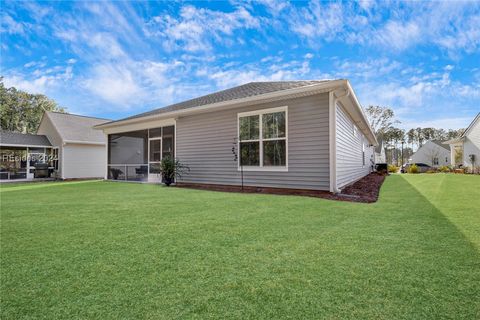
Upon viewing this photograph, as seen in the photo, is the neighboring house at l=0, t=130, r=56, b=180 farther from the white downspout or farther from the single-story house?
the white downspout

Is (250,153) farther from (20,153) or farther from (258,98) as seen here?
(20,153)

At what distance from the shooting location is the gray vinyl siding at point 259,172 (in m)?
6.38

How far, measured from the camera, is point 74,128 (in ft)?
55.8

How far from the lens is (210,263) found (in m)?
2.10

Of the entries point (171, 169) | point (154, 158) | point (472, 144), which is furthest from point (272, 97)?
point (472, 144)

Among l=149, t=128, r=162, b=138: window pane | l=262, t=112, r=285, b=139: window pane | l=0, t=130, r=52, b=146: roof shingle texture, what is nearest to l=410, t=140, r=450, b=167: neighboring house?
l=262, t=112, r=285, b=139: window pane

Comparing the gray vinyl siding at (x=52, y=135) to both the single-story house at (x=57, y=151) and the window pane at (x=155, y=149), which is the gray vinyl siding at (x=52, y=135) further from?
the window pane at (x=155, y=149)

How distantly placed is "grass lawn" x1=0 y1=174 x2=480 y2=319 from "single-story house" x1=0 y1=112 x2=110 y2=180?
14248 mm

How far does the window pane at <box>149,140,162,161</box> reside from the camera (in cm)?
1073

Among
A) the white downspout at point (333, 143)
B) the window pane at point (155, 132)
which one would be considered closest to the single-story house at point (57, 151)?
the window pane at point (155, 132)

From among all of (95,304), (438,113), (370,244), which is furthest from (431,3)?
(438,113)

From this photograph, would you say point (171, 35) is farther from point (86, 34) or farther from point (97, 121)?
point (97, 121)

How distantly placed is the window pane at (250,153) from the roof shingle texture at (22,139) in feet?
51.7

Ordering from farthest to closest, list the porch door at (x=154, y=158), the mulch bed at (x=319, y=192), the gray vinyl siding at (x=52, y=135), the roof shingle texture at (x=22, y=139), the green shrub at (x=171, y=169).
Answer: the gray vinyl siding at (x=52, y=135) → the roof shingle texture at (x=22, y=139) → the porch door at (x=154, y=158) → the green shrub at (x=171, y=169) → the mulch bed at (x=319, y=192)
